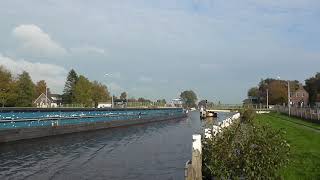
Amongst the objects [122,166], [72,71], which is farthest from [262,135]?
[72,71]

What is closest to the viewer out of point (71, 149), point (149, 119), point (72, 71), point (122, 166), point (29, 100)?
point (122, 166)

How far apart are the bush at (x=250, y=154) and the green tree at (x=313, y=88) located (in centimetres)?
15791

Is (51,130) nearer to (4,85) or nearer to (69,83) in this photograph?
(4,85)

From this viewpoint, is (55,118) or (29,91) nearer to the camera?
(55,118)

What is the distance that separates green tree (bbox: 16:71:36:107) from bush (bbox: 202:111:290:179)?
339 ft

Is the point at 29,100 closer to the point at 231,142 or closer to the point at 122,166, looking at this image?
the point at 122,166

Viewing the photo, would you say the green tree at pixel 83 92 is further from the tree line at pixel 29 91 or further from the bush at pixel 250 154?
the bush at pixel 250 154

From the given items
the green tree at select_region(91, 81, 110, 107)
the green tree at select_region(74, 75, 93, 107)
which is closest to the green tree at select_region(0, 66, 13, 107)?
the green tree at select_region(74, 75, 93, 107)

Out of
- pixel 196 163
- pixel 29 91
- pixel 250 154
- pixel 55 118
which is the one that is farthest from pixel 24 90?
pixel 250 154

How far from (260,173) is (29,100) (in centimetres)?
10883

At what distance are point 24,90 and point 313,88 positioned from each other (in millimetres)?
109918

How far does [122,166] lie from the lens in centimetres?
2384

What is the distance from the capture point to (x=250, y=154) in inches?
498

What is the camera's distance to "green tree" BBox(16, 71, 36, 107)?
11281cm
